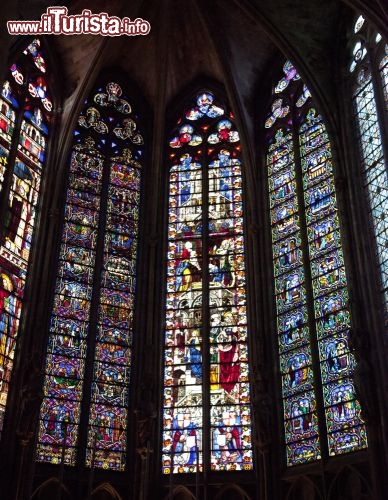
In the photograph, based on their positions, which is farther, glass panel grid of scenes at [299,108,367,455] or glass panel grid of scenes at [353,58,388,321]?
glass panel grid of scenes at [353,58,388,321]

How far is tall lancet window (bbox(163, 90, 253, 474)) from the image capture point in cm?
1487

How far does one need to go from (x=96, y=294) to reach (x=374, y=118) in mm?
6562

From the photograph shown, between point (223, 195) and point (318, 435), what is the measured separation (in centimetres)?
618

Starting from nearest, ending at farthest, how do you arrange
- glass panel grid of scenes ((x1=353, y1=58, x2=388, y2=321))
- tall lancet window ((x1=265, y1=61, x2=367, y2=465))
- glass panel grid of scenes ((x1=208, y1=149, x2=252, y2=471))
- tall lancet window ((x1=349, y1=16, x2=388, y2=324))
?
tall lancet window ((x1=265, y1=61, x2=367, y2=465)), glass panel grid of scenes ((x1=353, y1=58, x2=388, y2=321)), tall lancet window ((x1=349, y1=16, x2=388, y2=324)), glass panel grid of scenes ((x1=208, y1=149, x2=252, y2=471))

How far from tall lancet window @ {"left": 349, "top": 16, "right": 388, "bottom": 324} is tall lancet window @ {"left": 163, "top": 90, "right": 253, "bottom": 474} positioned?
3303 mm

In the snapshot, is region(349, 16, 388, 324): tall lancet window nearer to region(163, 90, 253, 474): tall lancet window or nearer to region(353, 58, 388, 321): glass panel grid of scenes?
region(353, 58, 388, 321): glass panel grid of scenes

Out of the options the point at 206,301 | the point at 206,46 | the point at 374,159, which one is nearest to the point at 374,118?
the point at 374,159

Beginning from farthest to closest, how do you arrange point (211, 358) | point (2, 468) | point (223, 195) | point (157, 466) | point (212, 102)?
point (212, 102), point (223, 195), point (211, 358), point (157, 466), point (2, 468)

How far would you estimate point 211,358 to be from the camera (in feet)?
51.6

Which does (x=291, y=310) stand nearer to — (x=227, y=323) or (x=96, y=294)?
(x=227, y=323)

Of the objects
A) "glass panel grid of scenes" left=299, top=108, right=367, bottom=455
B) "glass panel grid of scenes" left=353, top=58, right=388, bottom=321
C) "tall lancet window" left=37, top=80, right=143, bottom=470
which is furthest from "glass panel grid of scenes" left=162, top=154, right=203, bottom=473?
"glass panel grid of scenes" left=353, top=58, right=388, bottom=321

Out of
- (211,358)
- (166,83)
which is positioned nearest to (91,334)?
(211,358)

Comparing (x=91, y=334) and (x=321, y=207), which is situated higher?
(x=321, y=207)

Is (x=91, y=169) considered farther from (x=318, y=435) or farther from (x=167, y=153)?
(x=318, y=435)
